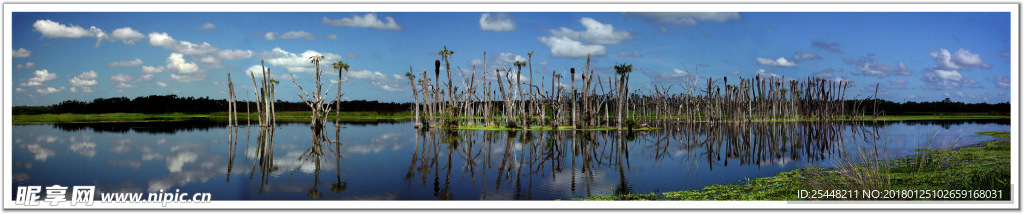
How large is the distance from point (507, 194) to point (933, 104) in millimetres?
92393

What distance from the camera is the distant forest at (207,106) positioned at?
60406mm

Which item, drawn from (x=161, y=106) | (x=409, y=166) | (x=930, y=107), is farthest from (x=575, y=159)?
(x=930, y=107)

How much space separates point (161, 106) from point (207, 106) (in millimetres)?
6439

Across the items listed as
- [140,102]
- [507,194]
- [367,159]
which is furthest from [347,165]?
[140,102]

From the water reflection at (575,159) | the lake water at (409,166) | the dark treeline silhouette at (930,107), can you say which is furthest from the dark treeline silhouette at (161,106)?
the dark treeline silhouette at (930,107)

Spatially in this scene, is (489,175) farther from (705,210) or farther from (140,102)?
(140,102)

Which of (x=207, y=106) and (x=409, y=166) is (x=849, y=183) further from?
(x=207, y=106)

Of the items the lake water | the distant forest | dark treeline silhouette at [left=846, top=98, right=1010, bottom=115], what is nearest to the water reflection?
the lake water

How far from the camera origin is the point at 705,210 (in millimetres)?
8500

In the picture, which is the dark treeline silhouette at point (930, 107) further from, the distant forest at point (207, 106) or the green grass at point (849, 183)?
the green grass at point (849, 183)

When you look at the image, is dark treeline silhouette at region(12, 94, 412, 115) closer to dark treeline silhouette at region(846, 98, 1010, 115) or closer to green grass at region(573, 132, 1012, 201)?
green grass at region(573, 132, 1012, 201)

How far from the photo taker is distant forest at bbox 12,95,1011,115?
198 ft
